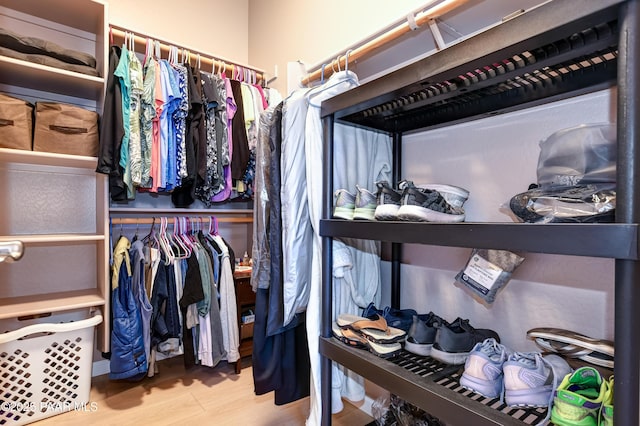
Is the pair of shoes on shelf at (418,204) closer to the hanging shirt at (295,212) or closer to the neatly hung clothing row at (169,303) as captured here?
the hanging shirt at (295,212)

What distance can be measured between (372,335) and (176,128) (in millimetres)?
1492

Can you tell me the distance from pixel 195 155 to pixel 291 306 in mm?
1132

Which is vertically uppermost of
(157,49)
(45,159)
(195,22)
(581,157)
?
(195,22)

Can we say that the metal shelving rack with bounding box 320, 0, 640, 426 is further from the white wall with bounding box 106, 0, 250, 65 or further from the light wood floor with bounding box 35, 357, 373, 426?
the white wall with bounding box 106, 0, 250, 65

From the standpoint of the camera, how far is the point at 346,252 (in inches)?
45.9

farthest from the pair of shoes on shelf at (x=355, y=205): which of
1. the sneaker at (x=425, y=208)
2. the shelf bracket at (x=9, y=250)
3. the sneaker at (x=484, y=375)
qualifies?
the shelf bracket at (x=9, y=250)

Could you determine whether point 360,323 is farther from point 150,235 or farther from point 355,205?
point 150,235

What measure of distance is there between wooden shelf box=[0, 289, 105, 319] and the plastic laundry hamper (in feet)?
0.24

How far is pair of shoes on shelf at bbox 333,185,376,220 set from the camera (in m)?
0.97

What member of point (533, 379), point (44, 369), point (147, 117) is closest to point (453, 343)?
point (533, 379)

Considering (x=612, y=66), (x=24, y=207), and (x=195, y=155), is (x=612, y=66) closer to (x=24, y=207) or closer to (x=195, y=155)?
(x=195, y=155)

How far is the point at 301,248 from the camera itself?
3.73ft

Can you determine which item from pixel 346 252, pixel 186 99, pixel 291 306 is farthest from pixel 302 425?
pixel 186 99

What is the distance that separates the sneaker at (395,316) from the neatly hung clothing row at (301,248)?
7 centimetres
